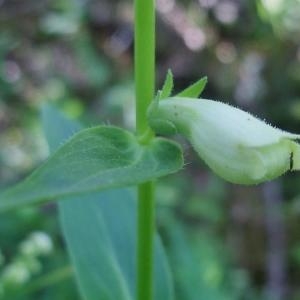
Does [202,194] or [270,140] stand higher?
[270,140]

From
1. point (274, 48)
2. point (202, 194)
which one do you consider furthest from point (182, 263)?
point (274, 48)

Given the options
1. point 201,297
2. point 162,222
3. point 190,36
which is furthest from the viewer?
point 190,36

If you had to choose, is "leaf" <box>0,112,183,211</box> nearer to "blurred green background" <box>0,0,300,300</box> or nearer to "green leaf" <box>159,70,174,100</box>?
"green leaf" <box>159,70,174,100</box>

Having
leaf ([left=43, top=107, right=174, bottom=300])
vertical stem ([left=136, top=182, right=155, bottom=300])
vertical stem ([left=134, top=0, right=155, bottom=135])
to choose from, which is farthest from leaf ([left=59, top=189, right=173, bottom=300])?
vertical stem ([left=134, top=0, right=155, bottom=135])

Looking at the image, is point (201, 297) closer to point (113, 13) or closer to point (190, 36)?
point (190, 36)

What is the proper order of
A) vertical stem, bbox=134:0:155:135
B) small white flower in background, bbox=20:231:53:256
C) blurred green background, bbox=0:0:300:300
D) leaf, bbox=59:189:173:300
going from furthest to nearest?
blurred green background, bbox=0:0:300:300 < small white flower in background, bbox=20:231:53:256 < leaf, bbox=59:189:173:300 < vertical stem, bbox=134:0:155:135

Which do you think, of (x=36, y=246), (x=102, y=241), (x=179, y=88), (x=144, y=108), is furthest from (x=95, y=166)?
(x=179, y=88)

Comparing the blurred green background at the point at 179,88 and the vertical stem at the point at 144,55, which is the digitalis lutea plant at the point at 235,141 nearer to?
the vertical stem at the point at 144,55
